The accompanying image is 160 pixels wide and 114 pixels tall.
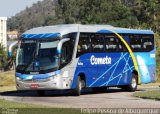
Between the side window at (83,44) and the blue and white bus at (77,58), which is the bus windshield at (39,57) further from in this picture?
the side window at (83,44)

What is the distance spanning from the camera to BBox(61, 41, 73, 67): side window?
944 inches

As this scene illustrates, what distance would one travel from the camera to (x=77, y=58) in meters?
24.7

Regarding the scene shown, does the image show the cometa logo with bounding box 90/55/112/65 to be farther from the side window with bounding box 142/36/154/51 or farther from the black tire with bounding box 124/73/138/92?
the side window with bounding box 142/36/154/51

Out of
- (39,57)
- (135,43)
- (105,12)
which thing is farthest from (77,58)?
(105,12)

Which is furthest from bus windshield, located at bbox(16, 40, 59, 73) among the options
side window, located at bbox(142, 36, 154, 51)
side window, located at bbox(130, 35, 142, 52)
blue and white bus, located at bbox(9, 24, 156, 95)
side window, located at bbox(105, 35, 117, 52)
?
side window, located at bbox(142, 36, 154, 51)

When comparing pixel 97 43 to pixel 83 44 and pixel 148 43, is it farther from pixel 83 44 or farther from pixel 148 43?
pixel 148 43

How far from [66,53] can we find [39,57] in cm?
125

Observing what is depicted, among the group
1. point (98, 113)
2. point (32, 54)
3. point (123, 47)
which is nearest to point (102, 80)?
point (123, 47)

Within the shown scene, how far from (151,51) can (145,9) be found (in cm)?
8276

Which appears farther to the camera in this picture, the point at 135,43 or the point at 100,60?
the point at 135,43

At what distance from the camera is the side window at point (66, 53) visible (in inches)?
944

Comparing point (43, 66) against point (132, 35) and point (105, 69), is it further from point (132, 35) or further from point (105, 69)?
point (132, 35)

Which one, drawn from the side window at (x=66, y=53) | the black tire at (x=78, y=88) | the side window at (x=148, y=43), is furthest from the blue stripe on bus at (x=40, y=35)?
the side window at (x=148, y=43)

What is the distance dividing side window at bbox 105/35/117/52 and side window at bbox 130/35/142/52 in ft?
5.31
